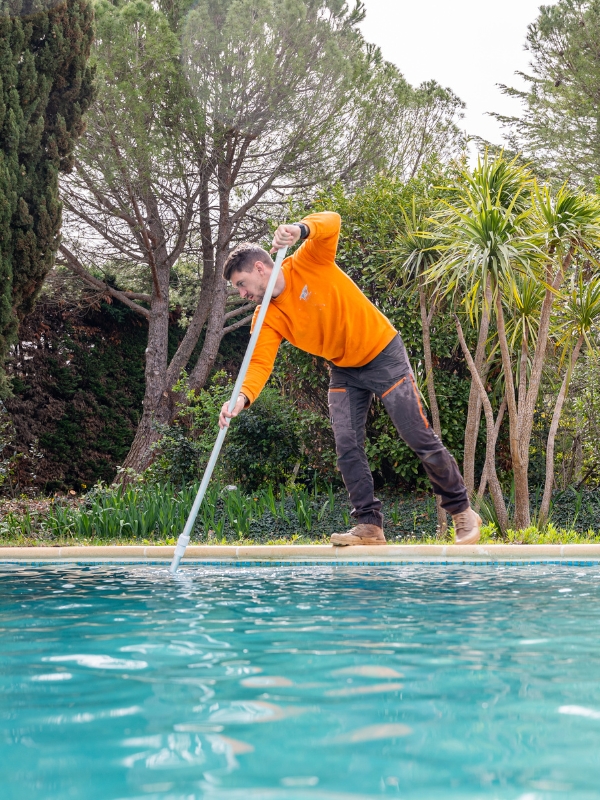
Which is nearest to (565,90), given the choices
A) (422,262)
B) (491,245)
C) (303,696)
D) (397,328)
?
(397,328)

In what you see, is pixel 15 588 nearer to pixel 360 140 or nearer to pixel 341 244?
pixel 341 244

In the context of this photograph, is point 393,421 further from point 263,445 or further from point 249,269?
point 263,445

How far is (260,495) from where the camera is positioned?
780 cm

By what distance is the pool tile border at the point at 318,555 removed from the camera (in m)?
4.71

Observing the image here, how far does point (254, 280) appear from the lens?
480 centimetres

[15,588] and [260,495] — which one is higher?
[260,495]

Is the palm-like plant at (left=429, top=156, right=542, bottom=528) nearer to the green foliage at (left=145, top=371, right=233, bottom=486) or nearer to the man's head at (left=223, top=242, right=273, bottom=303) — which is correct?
the man's head at (left=223, top=242, right=273, bottom=303)

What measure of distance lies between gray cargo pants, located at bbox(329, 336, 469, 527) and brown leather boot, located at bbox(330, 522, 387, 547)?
0.18 feet

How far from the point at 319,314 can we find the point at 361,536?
4.73ft

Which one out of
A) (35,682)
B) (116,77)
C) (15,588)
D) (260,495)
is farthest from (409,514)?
(116,77)

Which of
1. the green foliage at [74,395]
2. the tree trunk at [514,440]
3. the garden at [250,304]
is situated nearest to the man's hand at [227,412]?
the garden at [250,304]

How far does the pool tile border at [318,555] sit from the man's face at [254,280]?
1.61 metres

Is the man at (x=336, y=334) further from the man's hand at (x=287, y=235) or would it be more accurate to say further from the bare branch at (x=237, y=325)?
the bare branch at (x=237, y=325)

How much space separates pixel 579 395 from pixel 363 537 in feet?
14.1
